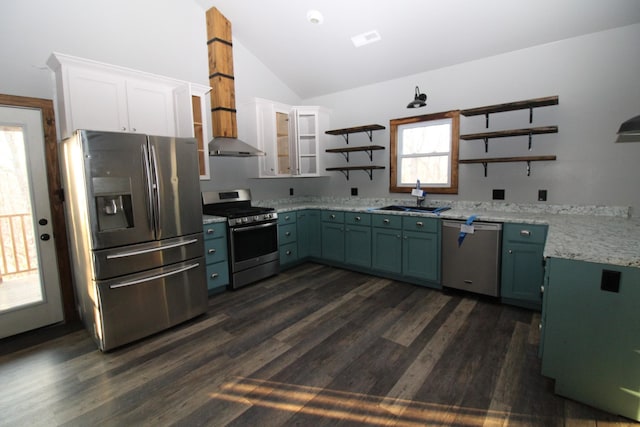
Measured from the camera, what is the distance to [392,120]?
4.23 metres

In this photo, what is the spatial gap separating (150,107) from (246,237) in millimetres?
1680

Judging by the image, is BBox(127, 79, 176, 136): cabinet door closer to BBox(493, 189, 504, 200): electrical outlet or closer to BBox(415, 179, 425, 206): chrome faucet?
BBox(415, 179, 425, 206): chrome faucet

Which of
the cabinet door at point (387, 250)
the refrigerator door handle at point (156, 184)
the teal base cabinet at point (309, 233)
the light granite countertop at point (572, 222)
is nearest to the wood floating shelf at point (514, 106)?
the light granite countertop at point (572, 222)

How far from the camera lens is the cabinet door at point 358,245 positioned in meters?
3.99

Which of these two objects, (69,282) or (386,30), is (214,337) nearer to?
(69,282)

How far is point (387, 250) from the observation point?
12.5 feet

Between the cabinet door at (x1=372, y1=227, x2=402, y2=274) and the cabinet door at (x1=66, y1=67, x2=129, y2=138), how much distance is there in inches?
116

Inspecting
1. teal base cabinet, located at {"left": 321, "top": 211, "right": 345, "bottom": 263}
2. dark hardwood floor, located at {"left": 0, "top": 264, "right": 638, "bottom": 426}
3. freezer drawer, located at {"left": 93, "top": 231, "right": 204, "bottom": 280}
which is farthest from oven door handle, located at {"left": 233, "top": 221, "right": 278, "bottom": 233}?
dark hardwood floor, located at {"left": 0, "top": 264, "right": 638, "bottom": 426}

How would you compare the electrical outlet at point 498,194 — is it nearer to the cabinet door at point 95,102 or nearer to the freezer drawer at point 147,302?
the freezer drawer at point 147,302

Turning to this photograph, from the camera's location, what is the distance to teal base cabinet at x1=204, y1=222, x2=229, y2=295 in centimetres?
335

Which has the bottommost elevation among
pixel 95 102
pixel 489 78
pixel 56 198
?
pixel 56 198

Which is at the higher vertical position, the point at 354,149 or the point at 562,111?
the point at 562,111

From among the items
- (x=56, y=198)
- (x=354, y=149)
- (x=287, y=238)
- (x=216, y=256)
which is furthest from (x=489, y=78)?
(x=56, y=198)

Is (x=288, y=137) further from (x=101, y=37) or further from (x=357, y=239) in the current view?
(x=101, y=37)
